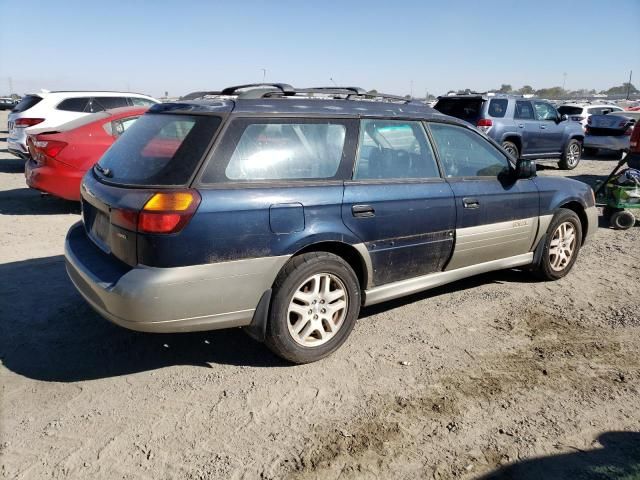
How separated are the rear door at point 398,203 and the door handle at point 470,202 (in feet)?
0.49

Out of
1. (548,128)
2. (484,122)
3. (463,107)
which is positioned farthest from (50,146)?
(548,128)

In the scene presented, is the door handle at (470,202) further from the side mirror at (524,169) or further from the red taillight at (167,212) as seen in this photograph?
the red taillight at (167,212)

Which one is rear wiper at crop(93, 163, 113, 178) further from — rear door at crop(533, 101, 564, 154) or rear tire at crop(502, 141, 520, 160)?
rear door at crop(533, 101, 564, 154)

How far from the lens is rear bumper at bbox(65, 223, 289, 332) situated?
299cm

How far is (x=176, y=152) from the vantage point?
325 cm

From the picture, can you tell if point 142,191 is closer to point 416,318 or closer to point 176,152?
point 176,152

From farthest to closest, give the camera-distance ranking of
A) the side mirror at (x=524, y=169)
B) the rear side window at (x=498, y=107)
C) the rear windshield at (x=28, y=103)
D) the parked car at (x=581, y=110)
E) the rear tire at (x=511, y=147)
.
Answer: the parked car at (x=581, y=110) < the rear tire at (x=511, y=147) < the rear side window at (x=498, y=107) < the rear windshield at (x=28, y=103) < the side mirror at (x=524, y=169)

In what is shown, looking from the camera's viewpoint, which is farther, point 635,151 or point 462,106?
Answer: point 462,106

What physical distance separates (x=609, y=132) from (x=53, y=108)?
47.1ft

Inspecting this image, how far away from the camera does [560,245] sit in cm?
522

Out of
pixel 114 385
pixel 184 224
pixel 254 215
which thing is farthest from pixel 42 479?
pixel 254 215

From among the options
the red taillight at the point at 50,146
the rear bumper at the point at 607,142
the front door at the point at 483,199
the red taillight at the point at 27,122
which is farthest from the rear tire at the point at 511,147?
the red taillight at the point at 27,122

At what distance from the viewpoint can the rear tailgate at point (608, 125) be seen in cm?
1507

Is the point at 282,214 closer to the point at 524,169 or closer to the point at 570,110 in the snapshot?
the point at 524,169
